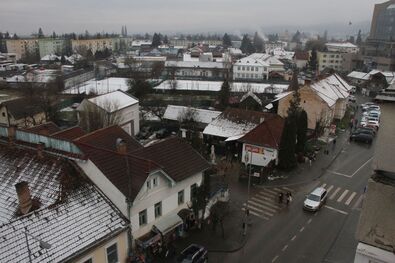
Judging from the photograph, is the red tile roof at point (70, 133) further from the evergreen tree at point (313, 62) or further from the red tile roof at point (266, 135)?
the evergreen tree at point (313, 62)

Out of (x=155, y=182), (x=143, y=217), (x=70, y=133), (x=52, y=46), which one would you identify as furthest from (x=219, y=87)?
(x=52, y=46)

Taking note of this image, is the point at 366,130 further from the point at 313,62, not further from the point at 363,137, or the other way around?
the point at 313,62

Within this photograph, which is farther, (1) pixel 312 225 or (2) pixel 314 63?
(2) pixel 314 63

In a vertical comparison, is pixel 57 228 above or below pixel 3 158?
below

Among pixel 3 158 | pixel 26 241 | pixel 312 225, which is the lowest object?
pixel 312 225

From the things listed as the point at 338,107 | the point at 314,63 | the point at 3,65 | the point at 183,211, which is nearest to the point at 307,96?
the point at 338,107

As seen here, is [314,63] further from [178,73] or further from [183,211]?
[183,211]

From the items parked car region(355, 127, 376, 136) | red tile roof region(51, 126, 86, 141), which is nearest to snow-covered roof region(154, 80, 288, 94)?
parked car region(355, 127, 376, 136)
